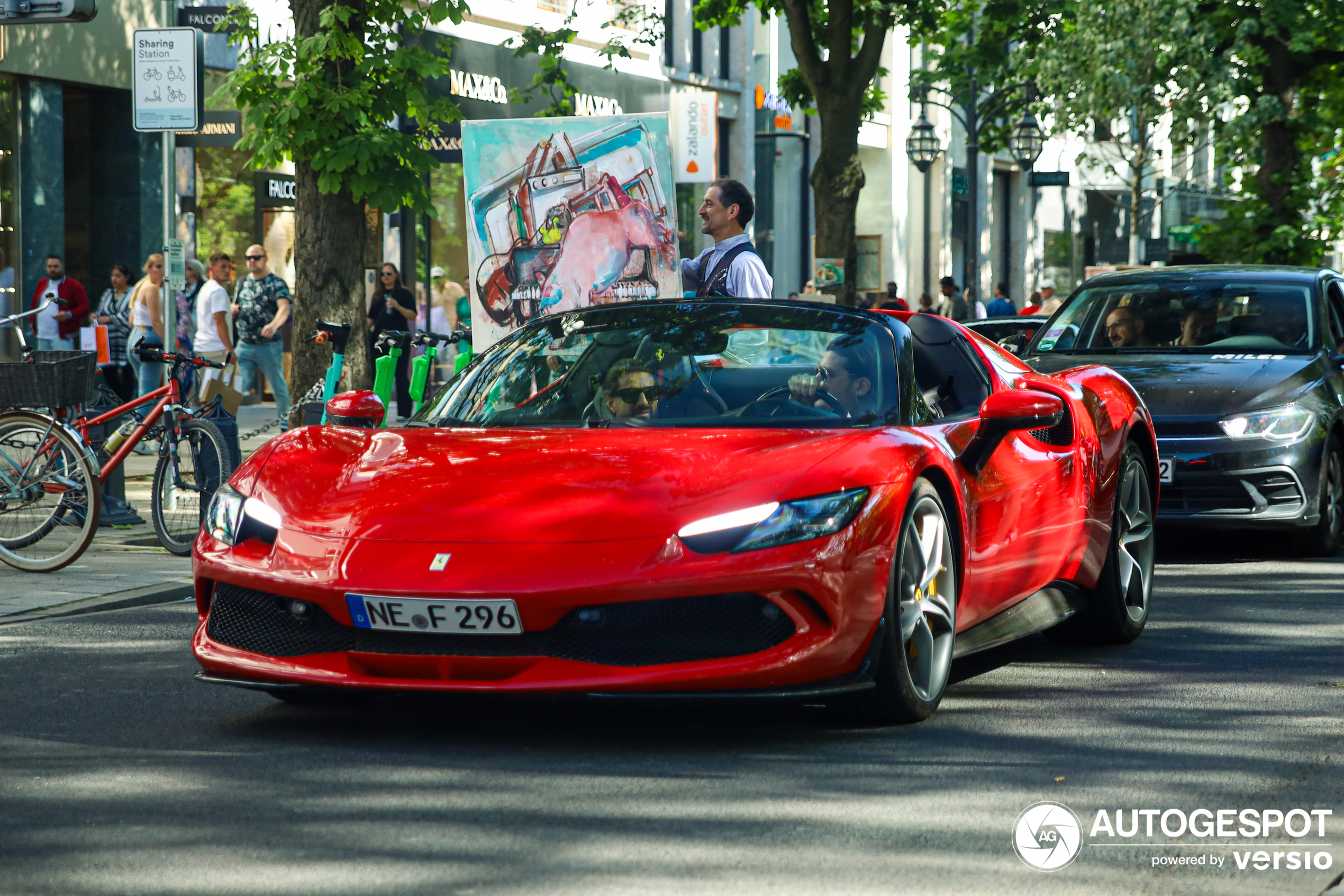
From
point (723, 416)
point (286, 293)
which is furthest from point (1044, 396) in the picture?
point (286, 293)

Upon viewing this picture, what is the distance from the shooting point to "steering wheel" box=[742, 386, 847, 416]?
595 centimetres

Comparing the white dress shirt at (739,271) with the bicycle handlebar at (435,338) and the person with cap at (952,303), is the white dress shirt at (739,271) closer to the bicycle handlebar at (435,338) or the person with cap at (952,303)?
the bicycle handlebar at (435,338)

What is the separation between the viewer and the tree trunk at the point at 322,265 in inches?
512

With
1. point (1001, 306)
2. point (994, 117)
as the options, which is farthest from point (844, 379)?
point (994, 117)

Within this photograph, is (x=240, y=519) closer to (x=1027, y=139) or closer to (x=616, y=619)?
(x=616, y=619)

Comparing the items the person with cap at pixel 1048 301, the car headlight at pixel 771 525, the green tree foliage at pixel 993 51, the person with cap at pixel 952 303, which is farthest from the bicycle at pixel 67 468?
the person with cap at pixel 1048 301

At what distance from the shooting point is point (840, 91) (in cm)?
2083

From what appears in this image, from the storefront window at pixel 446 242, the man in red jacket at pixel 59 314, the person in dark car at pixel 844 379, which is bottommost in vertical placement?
the person in dark car at pixel 844 379

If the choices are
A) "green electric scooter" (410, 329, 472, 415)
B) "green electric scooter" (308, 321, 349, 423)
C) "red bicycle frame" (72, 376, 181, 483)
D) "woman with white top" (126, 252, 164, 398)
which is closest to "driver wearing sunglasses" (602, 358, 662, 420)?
"red bicycle frame" (72, 376, 181, 483)

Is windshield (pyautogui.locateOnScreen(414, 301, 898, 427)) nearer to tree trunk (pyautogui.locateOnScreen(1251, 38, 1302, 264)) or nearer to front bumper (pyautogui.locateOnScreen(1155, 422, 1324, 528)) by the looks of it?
front bumper (pyautogui.locateOnScreen(1155, 422, 1324, 528))

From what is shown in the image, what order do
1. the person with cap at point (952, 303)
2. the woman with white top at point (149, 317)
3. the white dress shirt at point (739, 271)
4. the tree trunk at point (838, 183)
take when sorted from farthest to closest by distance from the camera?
the person with cap at point (952, 303), the tree trunk at point (838, 183), the woman with white top at point (149, 317), the white dress shirt at point (739, 271)

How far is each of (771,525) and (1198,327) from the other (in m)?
6.43

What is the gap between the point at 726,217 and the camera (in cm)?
978

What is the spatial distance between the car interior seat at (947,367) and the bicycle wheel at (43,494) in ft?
14.6
